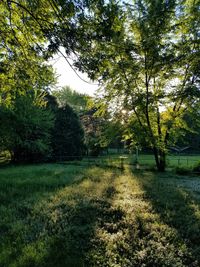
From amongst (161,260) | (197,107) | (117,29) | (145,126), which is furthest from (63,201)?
(197,107)

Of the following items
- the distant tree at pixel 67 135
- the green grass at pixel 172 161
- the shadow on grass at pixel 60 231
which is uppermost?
the distant tree at pixel 67 135

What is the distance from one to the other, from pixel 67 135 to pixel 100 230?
80.0 ft

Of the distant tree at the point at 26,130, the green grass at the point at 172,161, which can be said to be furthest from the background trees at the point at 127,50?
the distant tree at the point at 26,130

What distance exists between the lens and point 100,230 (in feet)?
16.7

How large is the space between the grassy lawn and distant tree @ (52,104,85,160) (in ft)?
66.5

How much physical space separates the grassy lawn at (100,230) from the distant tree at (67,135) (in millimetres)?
20274

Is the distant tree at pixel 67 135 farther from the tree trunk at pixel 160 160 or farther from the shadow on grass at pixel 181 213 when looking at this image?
the shadow on grass at pixel 181 213

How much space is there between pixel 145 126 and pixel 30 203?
11455 millimetres

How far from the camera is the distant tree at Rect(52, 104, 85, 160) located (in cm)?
2883

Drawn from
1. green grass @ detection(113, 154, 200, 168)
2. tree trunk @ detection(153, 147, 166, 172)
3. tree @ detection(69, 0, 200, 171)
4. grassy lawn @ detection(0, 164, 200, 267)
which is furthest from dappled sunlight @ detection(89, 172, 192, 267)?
green grass @ detection(113, 154, 200, 168)

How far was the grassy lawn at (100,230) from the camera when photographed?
4043 millimetres

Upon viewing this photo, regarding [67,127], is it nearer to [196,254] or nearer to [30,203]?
[30,203]

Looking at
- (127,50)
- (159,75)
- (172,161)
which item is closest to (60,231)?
(127,50)

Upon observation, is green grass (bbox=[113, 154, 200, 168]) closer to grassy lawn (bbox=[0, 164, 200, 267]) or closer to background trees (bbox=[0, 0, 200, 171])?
background trees (bbox=[0, 0, 200, 171])
